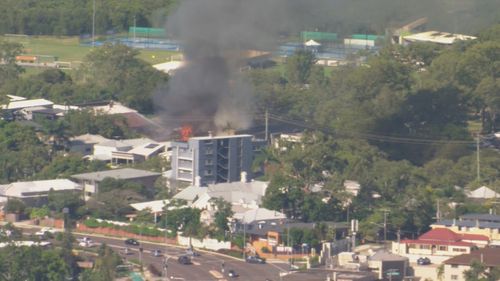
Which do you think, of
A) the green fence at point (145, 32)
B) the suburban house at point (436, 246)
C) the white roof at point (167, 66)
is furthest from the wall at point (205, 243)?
the green fence at point (145, 32)

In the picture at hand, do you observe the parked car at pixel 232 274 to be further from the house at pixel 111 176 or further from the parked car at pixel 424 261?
the house at pixel 111 176

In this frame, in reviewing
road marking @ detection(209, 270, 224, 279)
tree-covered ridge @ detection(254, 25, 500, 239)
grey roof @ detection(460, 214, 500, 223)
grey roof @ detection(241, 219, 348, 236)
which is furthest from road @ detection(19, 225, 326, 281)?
grey roof @ detection(460, 214, 500, 223)

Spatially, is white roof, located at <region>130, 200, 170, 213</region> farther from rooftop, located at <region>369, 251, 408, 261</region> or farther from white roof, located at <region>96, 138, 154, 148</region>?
white roof, located at <region>96, 138, 154, 148</region>

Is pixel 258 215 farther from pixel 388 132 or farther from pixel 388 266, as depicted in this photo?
pixel 388 132

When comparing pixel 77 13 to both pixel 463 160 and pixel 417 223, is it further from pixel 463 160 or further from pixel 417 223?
pixel 417 223

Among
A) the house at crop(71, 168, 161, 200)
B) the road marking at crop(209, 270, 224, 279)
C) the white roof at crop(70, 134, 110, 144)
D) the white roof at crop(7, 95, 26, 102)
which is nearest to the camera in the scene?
the road marking at crop(209, 270, 224, 279)

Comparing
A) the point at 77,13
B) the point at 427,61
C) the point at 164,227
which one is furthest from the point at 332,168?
the point at 77,13
